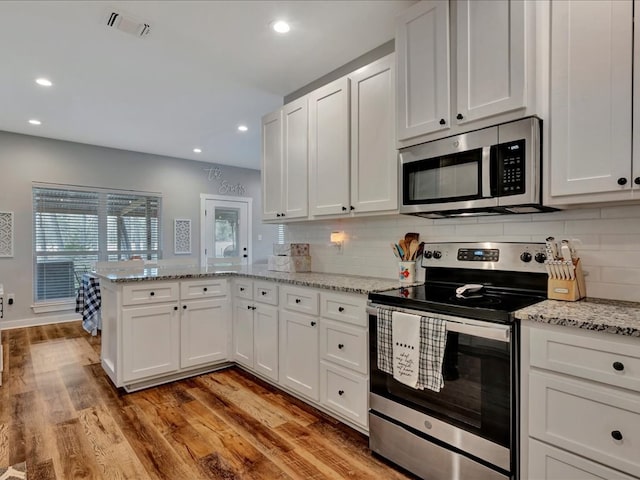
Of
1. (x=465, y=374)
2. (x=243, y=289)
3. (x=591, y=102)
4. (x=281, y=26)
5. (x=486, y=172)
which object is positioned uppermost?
(x=281, y=26)

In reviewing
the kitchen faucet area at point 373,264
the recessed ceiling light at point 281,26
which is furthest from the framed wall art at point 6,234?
the recessed ceiling light at point 281,26

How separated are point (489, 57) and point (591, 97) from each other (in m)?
0.49

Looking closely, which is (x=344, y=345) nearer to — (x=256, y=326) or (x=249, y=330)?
(x=256, y=326)

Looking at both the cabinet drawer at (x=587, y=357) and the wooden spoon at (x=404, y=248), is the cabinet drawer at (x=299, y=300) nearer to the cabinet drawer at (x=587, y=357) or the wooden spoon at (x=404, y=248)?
the wooden spoon at (x=404, y=248)

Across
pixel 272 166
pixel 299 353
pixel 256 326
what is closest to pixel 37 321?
pixel 256 326

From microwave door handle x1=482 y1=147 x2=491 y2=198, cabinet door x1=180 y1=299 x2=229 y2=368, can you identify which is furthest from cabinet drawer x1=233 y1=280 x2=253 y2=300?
microwave door handle x1=482 y1=147 x2=491 y2=198

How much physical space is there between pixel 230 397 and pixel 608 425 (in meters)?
2.31

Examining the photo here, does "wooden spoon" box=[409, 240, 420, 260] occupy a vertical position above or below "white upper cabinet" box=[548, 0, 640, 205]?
below

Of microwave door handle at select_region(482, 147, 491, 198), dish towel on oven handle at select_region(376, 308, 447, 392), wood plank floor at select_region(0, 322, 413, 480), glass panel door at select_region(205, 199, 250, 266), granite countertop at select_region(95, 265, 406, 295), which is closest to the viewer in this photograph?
dish towel on oven handle at select_region(376, 308, 447, 392)

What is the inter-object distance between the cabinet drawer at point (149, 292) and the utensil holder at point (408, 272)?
1790 millimetres

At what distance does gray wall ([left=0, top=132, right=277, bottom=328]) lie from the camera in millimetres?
5117

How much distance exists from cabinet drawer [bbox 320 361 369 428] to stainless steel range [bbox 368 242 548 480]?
0.41 feet

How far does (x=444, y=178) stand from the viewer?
80.8 inches

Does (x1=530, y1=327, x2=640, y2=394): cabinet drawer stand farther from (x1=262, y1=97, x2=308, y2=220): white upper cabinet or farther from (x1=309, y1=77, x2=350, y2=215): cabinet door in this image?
(x1=262, y1=97, x2=308, y2=220): white upper cabinet
